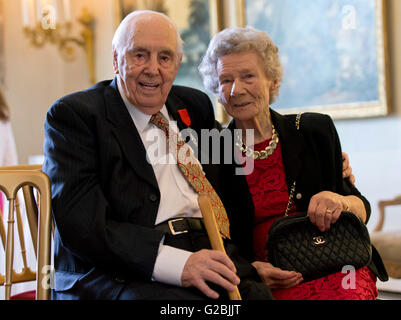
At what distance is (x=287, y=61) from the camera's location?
12.7 ft

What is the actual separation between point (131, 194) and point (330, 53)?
2519 mm

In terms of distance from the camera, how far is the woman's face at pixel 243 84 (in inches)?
78.4

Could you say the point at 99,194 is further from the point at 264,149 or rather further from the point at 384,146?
the point at 384,146

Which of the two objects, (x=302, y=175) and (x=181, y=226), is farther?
(x=302, y=175)

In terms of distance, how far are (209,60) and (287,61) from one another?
6.35 ft

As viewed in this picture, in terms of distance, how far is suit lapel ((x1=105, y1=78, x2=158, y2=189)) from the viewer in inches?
62.0

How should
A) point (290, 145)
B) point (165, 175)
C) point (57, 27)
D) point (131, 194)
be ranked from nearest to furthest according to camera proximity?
point (131, 194), point (165, 175), point (290, 145), point (57, 27)

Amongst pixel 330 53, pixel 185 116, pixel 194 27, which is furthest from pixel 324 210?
pixel 194 27

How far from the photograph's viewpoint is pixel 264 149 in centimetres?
201

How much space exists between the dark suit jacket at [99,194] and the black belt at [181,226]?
0.14 feet

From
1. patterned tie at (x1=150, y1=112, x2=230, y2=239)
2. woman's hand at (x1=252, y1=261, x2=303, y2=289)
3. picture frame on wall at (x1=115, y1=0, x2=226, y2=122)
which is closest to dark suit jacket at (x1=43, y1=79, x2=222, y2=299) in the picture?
patterned tie at (x1=150, y1=112, x2=230, y2=239)

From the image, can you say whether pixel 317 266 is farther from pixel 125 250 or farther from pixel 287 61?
pixel 287 61

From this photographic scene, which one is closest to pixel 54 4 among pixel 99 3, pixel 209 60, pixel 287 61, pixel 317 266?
pixel 99 3
